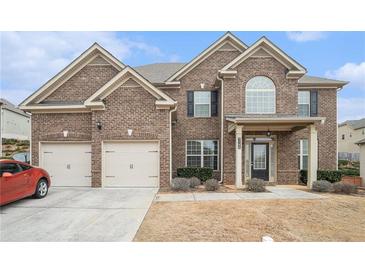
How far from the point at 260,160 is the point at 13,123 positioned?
3209 centimetres

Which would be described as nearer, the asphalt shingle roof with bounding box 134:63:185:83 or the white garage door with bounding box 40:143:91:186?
the white garage door with bounding box 40:143:91:186

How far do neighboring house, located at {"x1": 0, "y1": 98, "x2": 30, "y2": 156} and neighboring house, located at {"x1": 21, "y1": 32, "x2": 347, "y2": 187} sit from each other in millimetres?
21120

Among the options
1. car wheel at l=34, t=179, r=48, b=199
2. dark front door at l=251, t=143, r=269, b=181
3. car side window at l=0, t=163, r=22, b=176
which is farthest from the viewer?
dark front door at l=251, t=143, r=269, b=181

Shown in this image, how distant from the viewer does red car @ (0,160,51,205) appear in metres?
7.68

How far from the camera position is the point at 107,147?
38.8ft

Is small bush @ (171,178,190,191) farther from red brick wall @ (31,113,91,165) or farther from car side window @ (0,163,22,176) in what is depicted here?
car side window @ (0,163,22,176)

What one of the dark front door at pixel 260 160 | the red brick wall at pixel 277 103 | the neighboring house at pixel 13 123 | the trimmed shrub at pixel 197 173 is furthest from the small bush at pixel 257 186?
the neighboring house at pixel 13 123

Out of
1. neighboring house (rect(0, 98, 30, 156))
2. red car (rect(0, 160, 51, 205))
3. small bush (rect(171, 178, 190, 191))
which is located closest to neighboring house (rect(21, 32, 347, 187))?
small bush (rect(171, 178, 190, 191))

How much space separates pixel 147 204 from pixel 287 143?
9.18m

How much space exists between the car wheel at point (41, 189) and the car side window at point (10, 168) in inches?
47.5

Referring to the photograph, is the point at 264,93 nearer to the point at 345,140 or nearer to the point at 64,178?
the point at 64,178

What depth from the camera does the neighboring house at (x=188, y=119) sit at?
1170cm

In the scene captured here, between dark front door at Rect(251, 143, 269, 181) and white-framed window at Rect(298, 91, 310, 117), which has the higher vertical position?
white-framed window at Rect(298, 91, 310, 117)

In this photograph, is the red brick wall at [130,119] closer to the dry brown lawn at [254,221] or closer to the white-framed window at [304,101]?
the dry brown lawn at [254,221]
